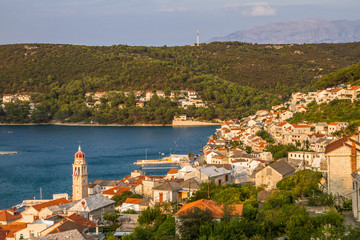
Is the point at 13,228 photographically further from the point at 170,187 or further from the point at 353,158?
the point at 353,158

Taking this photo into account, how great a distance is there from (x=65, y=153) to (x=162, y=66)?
142ft

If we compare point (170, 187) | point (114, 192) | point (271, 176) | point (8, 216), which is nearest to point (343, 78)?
point (114, 192)

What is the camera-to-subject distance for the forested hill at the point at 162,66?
74.9 metres

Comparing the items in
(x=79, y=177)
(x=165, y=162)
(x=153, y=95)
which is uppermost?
(x=153, y=95)

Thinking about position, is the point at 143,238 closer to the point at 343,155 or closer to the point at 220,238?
the point at 220,238

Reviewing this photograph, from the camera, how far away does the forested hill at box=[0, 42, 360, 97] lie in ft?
246

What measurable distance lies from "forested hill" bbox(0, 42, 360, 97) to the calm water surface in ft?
74.9

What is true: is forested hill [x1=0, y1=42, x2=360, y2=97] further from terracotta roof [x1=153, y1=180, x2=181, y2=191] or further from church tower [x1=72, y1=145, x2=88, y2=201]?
terracotta roof [x1=153, y1=180, x2=181, y2=191]

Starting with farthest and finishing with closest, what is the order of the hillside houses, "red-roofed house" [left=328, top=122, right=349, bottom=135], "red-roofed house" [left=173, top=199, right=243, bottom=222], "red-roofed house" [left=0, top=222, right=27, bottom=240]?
1. the hillside houses
2. "red-roofed house" [left=328, top=122, right=349, bottom=135]
3. "red-roofed house" [left=0, top=222, right=27, bottom=240]
4. "red-roofed house" [left=173, top=199, right=243, bottom=222]

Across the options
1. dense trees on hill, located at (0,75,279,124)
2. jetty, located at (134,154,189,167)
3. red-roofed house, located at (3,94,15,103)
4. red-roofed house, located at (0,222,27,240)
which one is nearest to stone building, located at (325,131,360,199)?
red-roofed house, located at (0,222,27,240)

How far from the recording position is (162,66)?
257ft

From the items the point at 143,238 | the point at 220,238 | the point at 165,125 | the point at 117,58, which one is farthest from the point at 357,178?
the point at 117,58

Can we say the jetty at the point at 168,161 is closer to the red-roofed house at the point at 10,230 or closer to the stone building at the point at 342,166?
the red-roofed house at the point at 10,230

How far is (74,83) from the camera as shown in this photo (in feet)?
252
